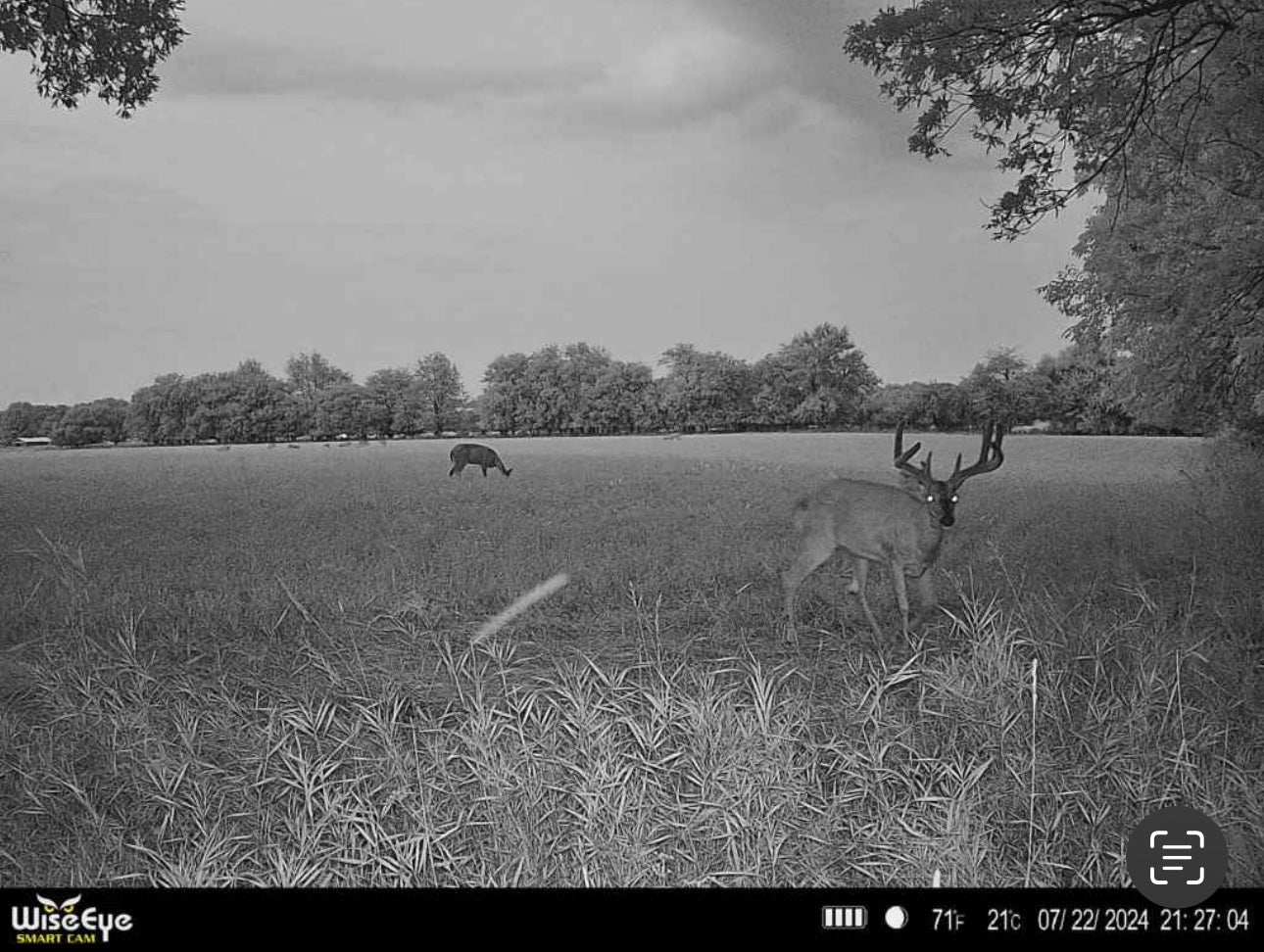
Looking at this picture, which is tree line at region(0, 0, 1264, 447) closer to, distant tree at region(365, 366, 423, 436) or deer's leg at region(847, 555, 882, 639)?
distant tree at region(365, 366, 423, 436)

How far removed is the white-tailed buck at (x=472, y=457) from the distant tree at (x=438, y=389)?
8 cm

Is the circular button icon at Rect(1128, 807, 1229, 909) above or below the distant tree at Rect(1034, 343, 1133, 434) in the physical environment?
below

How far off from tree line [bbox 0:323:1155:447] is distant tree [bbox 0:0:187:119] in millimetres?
747

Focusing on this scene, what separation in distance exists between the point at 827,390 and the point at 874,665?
73cm

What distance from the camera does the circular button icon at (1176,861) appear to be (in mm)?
1285

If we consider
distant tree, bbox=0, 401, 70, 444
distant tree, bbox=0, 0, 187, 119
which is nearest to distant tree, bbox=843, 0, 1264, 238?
distant tree, bbox=0, 0, 187, 119

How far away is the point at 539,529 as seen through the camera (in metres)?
2.27

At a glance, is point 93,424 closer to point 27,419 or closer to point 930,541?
point 27,419

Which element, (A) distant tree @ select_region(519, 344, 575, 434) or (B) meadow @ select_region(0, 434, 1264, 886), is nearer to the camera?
(B) meadow @ select_region(0, 434, 1264, 886)

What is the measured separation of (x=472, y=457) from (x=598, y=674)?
66 cm

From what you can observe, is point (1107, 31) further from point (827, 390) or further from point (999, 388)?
point (827, 390)
